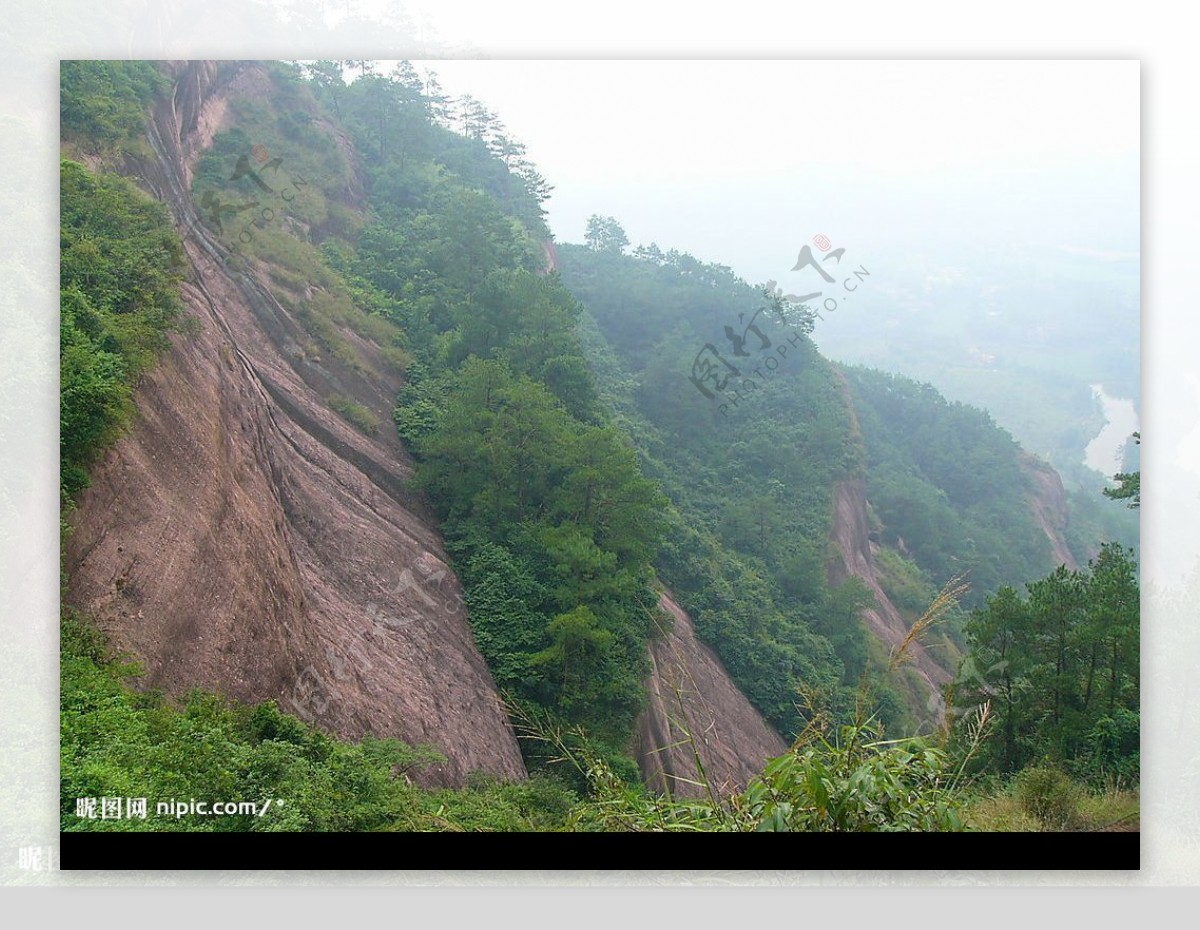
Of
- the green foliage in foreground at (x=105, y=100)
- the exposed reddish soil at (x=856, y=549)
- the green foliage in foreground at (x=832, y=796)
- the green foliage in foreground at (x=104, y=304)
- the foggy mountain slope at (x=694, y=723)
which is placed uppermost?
the green foliage in foreground at (x=105, y=100)

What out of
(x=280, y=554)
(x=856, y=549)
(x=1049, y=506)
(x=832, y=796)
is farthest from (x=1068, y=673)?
(x=856, y=549)

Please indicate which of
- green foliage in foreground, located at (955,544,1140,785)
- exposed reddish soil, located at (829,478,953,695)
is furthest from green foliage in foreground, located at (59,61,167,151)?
exposed reddish soil, located at (829,478,953,695)

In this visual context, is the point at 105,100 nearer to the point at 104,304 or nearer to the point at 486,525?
the point at 104,304

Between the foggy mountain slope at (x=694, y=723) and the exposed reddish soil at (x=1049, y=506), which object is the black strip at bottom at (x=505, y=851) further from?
the exposed reddish soil at (x=1049, y=506)

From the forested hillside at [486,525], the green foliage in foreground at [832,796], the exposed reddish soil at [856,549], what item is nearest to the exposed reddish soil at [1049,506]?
the forested hillside at [486,525]

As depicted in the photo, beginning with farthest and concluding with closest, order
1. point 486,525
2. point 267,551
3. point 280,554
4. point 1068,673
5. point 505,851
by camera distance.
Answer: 1. point 486,525
2. point 280,554
3. point 267,551
4. point 1068,673
5. point 505,851

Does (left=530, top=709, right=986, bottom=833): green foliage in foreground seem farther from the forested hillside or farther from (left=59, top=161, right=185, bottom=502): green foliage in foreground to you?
(left=59, top=161, right=185, bottom=502): green foliage in foreground
